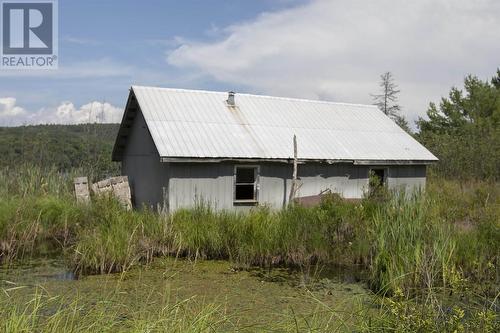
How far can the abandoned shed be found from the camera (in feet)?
44.7

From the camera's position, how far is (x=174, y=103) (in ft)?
50.7

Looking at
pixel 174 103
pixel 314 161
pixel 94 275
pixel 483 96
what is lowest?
pixel 94 275

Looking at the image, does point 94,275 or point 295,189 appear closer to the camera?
point 94,275

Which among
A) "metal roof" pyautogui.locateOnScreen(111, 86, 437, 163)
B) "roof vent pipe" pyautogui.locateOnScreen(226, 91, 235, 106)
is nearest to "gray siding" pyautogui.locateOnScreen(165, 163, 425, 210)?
"metal roof" pyautogui.locateOnScreen(111, 86, 437, 163)

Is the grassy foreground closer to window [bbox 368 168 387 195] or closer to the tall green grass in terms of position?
the tall green grass

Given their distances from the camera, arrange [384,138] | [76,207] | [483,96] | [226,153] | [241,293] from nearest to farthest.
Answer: [241,293], [76,207], [226,153], [384,138], [483,96]

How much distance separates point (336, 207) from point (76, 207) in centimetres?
688

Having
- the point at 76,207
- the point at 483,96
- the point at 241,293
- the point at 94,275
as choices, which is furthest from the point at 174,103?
the point at 483,96

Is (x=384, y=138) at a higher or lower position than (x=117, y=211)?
higher

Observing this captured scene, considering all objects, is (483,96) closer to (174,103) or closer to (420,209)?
(174,103)

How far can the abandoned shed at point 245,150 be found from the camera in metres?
13.6

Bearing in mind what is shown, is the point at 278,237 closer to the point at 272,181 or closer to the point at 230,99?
the point at 272,181

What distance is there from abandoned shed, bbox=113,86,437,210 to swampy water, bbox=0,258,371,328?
139 inches

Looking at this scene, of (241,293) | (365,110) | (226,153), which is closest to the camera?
(241,293)
